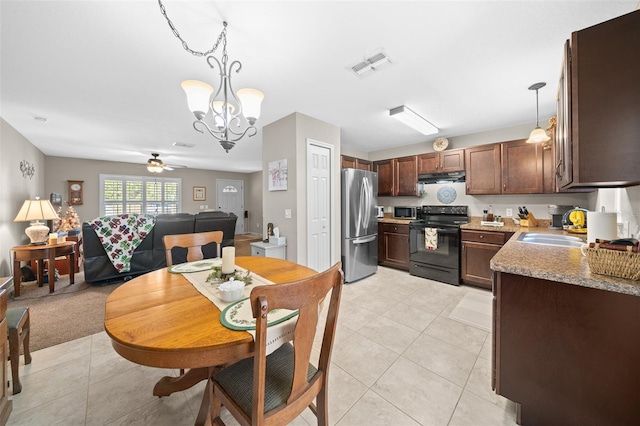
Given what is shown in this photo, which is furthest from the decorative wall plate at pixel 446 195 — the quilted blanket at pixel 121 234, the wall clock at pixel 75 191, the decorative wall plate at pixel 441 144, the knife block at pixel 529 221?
the wall clock at pixel 75 191

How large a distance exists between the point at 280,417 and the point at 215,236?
4.96 feet

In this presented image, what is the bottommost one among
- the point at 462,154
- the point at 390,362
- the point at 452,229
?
the point at 390,362

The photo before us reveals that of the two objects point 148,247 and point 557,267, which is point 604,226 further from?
point 148,247

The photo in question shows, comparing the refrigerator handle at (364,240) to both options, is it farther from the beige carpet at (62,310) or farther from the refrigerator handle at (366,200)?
the beige carpet at (62,310)

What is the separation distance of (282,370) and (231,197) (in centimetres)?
835

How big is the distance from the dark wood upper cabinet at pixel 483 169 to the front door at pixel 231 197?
745 cm

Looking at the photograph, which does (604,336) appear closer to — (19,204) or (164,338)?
(164,338)

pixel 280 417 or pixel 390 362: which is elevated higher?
pixel 280 417

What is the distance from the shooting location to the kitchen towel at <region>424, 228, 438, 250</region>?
11.7ft

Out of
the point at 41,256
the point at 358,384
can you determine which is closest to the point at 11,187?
the point at 41,256

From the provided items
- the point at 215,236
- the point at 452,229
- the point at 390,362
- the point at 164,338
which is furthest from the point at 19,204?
the point at 452,229

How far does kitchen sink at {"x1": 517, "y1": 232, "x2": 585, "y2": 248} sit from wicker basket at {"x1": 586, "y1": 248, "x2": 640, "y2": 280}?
1.00 m

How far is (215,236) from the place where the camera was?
2066 mm

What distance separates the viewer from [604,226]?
54.9 inches
